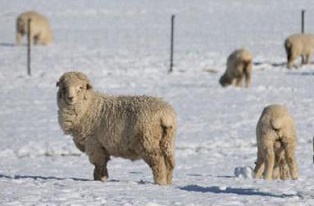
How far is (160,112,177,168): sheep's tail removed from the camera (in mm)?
10461

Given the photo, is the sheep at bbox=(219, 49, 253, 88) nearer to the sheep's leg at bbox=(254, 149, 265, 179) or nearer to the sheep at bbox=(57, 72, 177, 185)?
the sheep's leg at bbox=(254, 149, 265, 179)

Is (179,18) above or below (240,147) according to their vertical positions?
above

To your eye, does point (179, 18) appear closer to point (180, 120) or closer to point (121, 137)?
point (180, 120)

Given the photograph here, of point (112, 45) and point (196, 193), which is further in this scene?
point (112, 45)

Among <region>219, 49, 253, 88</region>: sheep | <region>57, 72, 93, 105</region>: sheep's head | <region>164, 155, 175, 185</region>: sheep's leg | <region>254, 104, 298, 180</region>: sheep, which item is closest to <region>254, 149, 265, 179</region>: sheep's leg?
<region>254, 104, 298, 180</region>: sheep

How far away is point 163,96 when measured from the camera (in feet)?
67.9

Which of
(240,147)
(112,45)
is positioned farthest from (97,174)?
(112,45)

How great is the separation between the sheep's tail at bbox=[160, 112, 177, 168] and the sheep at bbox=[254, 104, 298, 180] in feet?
4.44

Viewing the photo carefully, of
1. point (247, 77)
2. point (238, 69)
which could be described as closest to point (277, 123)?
point (247, 77)

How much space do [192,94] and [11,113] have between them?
432cm

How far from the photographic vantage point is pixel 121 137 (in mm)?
10602

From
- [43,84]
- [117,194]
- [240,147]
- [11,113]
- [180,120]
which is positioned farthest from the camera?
[43,84]

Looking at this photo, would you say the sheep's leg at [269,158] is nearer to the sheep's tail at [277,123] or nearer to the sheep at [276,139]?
the sheep at [276,139]

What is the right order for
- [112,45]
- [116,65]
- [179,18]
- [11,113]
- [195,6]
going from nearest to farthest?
[11,113], [116,65], [112,45], [179,18], [195,6]
